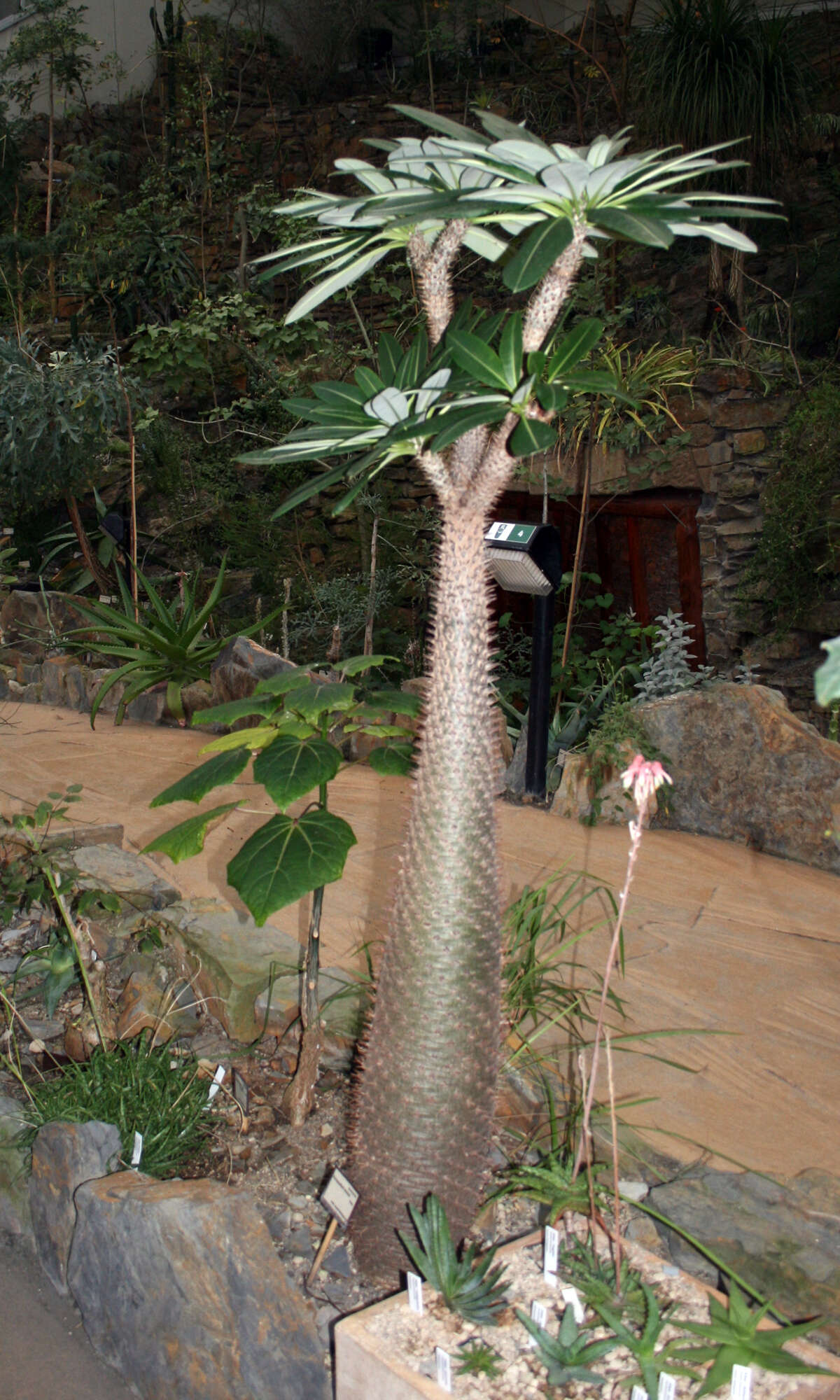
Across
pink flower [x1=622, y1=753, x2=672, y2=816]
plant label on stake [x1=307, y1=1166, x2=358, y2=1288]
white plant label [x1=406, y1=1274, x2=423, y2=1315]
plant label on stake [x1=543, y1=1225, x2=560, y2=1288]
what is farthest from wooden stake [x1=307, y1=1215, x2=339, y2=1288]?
pink flower [x1=622, y1=753, x2=672, y2=816]

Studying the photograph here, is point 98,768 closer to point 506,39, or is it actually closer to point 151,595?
point 151,595

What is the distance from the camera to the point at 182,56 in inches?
368

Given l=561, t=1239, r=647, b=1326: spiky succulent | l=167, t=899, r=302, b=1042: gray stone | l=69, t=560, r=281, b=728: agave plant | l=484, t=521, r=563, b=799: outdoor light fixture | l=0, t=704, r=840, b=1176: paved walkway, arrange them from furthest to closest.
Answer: l=69, t=560, r=281, b=728: agave plant → l=484, t=521, r=563, b=799: outdoor light fixture → l=167, t=899, r=302, b=1042: gray stone → l=0, t=704, r=840, b=1176: paved walkway → l=561, t=1239, r=647, b=1326: spiky succulent

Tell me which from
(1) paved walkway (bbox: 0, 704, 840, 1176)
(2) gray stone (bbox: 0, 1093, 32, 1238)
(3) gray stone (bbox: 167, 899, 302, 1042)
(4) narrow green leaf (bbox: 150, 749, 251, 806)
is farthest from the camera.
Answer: (3) gray stone (bbox: 167, 899, 302, 1042)

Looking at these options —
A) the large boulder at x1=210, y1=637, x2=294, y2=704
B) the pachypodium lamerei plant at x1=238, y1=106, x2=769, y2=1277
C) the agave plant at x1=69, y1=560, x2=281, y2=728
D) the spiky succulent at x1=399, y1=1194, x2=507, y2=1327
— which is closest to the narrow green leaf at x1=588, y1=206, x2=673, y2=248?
the pachypodium lamerei plant at x1=238, y1=106, x2=769, y2=1277

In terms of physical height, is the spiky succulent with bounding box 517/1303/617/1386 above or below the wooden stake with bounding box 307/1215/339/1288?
above

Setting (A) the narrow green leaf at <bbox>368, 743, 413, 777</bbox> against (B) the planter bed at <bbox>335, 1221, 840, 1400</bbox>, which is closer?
(B) the planter bed at <bbox>335, 1221, 840, 1400</bbox>

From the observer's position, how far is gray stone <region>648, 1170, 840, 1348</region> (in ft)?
5.47

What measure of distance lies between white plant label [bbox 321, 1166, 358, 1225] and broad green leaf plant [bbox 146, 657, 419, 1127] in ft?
1.15

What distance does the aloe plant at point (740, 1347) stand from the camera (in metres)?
1.25

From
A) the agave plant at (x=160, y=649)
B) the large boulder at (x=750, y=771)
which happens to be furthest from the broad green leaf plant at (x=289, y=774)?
the agave plant at (x=160, y=649)

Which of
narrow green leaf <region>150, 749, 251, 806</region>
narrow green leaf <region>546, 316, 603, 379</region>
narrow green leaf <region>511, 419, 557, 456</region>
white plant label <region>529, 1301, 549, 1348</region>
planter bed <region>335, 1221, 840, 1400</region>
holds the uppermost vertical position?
narrow green leaf <region>546, 316, 603, 379</region>

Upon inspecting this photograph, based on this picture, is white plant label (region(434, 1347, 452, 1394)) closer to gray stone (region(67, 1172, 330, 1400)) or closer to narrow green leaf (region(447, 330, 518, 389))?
gray stone (region(67, 1172, 330, 1400))

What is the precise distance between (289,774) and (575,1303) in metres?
0.78
